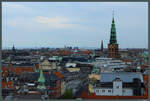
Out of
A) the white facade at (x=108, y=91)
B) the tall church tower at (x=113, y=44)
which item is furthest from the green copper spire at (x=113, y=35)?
the white facade at (x=108, y=91)

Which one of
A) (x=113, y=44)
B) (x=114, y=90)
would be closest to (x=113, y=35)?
(x=113, y=44)

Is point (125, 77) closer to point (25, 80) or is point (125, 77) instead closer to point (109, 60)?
point (25, 80)

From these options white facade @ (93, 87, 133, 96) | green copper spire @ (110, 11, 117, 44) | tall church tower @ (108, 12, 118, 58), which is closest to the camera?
white facade @ (93, 87, 133, 96)

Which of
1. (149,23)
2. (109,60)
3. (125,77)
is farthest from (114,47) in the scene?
(149,23)

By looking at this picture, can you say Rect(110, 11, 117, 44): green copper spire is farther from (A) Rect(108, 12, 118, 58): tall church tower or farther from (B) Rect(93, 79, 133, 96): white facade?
(B) Rect(93, 79, 133, 96): white facade

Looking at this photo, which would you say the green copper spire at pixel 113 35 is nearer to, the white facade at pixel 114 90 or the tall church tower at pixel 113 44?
the tall church tower at pixel 113 44

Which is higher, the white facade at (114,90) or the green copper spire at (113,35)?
the green copper spire at (113,35)

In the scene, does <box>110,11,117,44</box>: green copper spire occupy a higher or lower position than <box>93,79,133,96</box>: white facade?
higher

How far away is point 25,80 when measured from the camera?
768 centimetres

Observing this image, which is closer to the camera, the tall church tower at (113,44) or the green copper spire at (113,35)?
the green copper spire at (113,35)

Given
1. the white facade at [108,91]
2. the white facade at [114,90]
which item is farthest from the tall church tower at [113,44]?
the white facade at [108,91]

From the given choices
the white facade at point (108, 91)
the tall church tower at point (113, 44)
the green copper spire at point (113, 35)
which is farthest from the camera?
the tall church tower at point (113, 44)

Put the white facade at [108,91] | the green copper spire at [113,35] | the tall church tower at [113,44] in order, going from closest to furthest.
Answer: the white facade at [108,91], the green copper spire at [113,35], the tall church tower at [113,44]

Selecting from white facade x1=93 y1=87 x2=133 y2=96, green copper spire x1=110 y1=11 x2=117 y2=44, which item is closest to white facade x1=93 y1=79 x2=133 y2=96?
white facade x1=93 y1=87 x2=133 y2=96
